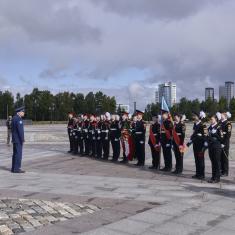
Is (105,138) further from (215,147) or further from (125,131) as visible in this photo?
(215,147)

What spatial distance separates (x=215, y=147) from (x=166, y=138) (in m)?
2.69

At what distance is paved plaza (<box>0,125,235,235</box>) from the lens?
711 centimetres

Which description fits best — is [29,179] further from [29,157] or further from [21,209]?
[29,157]

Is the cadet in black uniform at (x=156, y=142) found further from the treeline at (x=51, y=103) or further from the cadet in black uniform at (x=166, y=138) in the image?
the treeline at (x=51, y=103)

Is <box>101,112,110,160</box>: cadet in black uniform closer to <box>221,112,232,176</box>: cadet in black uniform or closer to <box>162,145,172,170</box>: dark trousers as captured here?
<box>162,145,172,170</box>: dark trousers

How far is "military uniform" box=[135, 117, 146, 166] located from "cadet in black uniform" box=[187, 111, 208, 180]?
329 centimetres

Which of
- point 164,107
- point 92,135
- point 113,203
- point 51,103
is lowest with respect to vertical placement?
point 113,203

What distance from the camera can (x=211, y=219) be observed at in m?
7.68

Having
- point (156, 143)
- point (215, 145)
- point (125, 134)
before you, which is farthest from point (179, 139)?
point (125, 134)

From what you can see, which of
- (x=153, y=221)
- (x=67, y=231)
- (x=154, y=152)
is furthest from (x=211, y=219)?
(x=154, y=152)

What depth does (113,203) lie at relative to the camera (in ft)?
29.1

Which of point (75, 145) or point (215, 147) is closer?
point (215, 147)

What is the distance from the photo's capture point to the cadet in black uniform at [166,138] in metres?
14.4

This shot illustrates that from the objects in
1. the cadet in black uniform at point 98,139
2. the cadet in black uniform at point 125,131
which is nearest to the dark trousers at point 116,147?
the cadet in black uniform at point 125,131
